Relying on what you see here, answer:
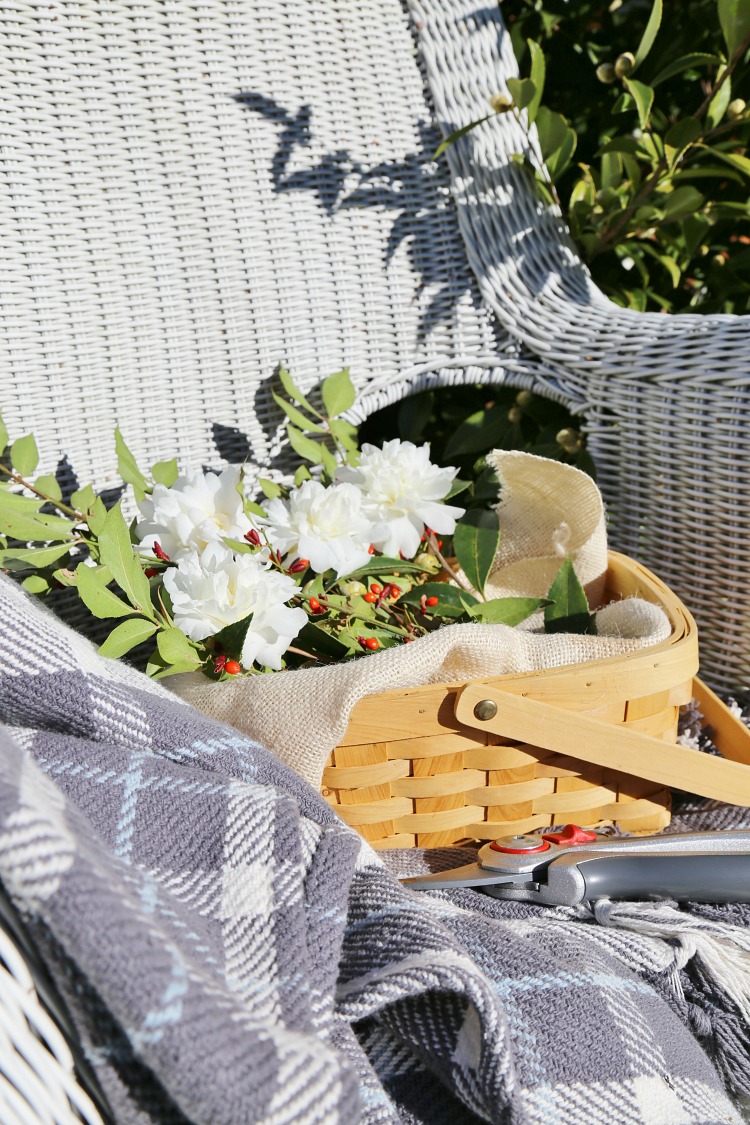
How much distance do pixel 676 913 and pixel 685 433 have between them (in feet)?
1.30

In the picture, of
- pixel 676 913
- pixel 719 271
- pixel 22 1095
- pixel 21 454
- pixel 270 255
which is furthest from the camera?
pixel 719 271

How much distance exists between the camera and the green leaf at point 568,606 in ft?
2.15

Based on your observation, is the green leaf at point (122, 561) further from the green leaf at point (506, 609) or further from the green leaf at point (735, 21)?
the green leaf at point (735, 21)

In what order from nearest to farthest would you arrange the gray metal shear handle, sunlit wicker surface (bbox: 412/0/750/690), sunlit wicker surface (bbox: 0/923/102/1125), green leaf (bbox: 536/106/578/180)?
sunlit wicker surface (bbox: 0/923/102/1125) < the gray metal shear handle < sunlit wicker surface (bbox: 412/0/750/690) < green leaf (bbox: 536/106/578/180)

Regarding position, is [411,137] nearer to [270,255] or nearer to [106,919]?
[270,255]

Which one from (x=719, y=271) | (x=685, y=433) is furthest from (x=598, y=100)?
(x=685, y=433)

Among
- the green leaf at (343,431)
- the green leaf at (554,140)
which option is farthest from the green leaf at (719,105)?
the green leaf at (343,431)

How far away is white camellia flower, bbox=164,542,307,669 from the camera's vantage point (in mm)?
535

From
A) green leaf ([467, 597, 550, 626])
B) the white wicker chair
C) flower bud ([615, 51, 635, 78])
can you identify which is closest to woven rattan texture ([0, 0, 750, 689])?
the white wicker chair

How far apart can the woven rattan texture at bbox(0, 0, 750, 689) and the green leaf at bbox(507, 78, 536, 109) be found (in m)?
0.05

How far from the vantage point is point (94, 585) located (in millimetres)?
526

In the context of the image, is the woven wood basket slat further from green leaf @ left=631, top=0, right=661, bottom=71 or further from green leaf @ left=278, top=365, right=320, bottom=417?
green leaf @ left=631, top=0, right=661, bottom=71

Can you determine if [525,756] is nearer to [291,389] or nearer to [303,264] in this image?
[291,389]

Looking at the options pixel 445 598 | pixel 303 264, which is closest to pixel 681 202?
pixel 303 264
